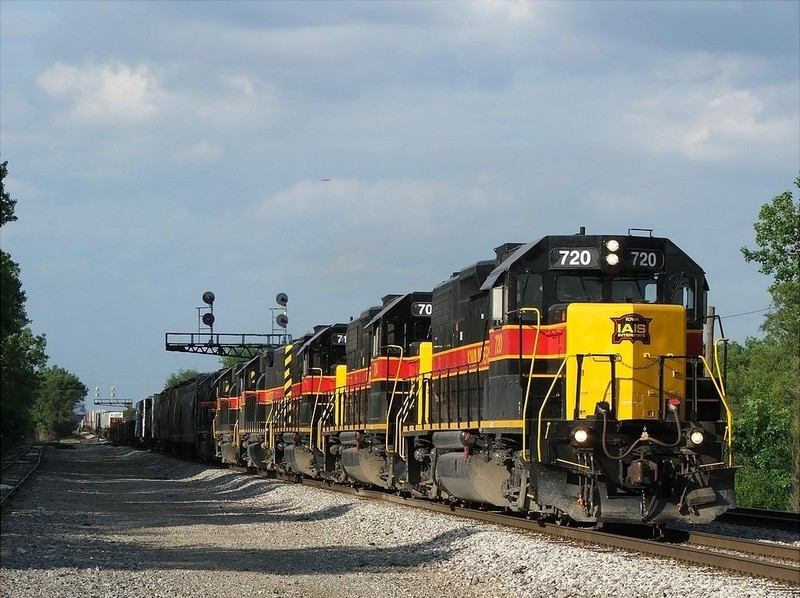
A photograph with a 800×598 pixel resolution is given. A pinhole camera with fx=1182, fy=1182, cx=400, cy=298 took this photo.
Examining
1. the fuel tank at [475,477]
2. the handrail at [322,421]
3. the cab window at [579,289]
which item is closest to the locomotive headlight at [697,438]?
the cab window at [579,289]

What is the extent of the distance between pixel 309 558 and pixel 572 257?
4747mm

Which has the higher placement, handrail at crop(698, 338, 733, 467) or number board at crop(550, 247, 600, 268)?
number board at crop(550, 247, 600, 268)

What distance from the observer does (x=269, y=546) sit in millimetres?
14961

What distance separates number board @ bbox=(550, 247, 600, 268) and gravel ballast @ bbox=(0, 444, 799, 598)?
328 centimetres

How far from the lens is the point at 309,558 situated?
13.7 m

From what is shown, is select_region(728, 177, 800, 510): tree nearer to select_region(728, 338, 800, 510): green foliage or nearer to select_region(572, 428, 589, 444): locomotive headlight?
select_region(728, 338, 800, 510): green foliage

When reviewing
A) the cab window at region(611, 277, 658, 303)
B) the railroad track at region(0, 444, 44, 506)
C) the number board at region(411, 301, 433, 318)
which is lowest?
the railroad track at region(0, 444, 44, 506)

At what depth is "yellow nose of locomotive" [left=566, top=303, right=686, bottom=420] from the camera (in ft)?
44.8

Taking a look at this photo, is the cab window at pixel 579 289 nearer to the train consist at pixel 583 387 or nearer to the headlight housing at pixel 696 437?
the train consist at pixel 583 387

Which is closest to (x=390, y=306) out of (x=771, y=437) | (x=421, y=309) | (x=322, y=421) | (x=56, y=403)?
(x=421, y=309)

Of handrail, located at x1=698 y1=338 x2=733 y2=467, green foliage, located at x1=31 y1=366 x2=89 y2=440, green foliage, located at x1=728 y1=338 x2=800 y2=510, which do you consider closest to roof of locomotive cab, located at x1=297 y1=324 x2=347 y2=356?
handrail, located at x1=698 y1=338 x2=733 y2=467

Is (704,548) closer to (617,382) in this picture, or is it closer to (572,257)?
(617,382)

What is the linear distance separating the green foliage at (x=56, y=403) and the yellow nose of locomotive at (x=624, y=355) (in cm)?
12071

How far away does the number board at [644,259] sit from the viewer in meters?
14.1
